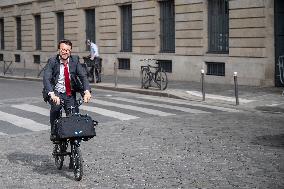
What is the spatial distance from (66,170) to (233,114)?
656cm

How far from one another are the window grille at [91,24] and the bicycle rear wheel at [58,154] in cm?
2214

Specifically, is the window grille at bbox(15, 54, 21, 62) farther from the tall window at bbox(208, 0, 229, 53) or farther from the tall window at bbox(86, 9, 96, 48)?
the tall window at bbox(208, 0, 229, 53)

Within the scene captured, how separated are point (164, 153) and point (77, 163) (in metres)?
2.07

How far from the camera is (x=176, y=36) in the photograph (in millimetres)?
23562

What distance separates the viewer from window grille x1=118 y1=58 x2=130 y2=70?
88.5ft

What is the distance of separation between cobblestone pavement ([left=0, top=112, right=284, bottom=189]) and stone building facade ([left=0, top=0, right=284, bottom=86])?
8049mm

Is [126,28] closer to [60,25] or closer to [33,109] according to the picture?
[60,25]

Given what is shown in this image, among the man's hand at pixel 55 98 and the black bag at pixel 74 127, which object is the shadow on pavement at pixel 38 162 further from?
the man's hand at pixel 55 98

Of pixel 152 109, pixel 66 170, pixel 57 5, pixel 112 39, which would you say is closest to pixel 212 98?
pixel 152 109

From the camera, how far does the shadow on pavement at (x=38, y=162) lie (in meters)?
7.68

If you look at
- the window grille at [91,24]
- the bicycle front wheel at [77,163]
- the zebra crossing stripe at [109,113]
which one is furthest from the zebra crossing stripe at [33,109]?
the window grille at [91,24]

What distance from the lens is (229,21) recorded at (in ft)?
68.7

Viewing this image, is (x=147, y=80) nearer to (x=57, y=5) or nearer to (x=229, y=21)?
(x=229, y=21)

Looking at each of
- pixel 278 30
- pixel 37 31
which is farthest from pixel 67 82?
pixel 37 31
